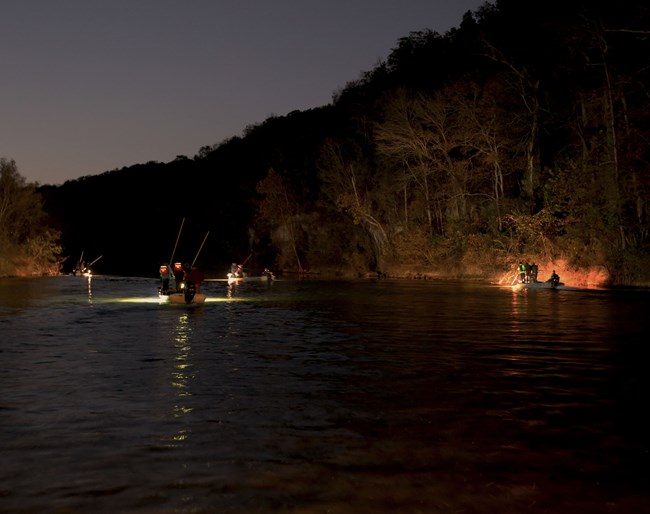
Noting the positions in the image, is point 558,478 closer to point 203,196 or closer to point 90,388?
point 90,388

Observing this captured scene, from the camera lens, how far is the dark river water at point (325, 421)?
664 centimetres

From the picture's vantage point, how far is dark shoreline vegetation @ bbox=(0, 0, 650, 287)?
44656mm

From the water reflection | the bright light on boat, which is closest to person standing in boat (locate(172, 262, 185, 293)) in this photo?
the bright light on boat

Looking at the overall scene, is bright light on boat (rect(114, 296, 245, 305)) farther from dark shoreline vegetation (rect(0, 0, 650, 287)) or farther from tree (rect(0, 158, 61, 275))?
tree (rect(0, 158, 61, 275))

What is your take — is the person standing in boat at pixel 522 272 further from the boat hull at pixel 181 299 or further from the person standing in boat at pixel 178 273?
the person standing in boat at pixel 178 273

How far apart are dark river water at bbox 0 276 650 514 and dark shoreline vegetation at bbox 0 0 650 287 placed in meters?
25.8

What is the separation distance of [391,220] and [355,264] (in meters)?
7.10

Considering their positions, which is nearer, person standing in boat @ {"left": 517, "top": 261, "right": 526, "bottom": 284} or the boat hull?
the boat hull

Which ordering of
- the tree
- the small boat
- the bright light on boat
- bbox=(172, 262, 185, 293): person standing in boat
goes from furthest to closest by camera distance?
the tree, the small boat, the bright light on boat, bbox=(172, 262, 185, 293): person standing in boat

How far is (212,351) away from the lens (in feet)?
54.3

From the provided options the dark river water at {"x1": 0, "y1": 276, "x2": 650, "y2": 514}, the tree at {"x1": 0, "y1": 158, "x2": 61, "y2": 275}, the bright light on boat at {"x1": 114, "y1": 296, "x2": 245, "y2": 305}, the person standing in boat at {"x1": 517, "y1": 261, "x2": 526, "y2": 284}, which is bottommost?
the dark river water at {"x1": 0, "y1": 276, "x2": 650, "y2": 514}

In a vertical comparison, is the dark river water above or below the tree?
below

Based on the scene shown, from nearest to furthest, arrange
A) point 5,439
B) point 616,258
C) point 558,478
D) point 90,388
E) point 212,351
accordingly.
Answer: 1. point 558,478
2. point 5,439
3. point 90,388
4. point 212,351
5. point 616,258

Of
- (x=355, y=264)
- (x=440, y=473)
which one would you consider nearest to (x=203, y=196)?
(x=355, y=264)
